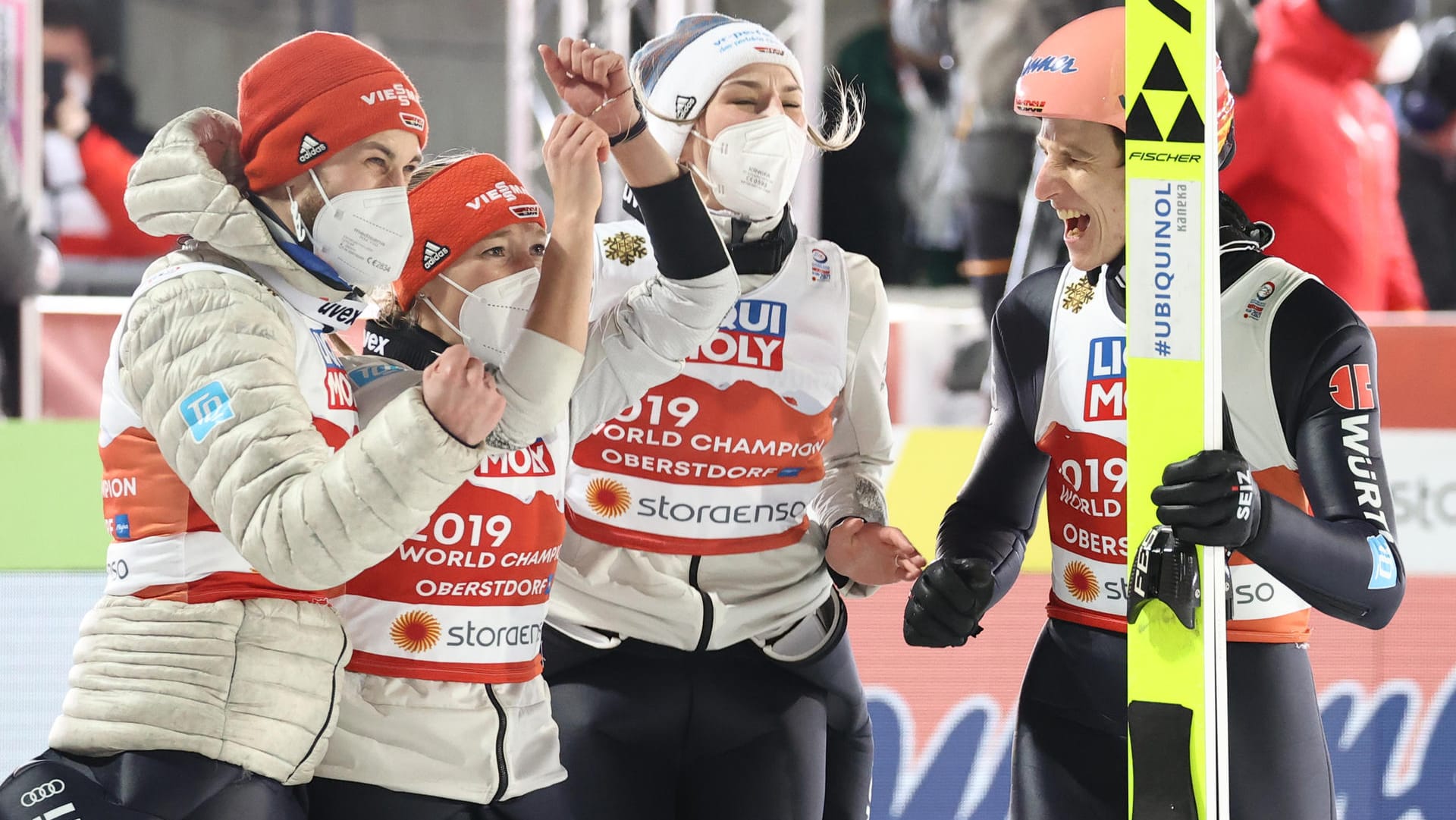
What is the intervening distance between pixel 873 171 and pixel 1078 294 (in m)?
5.83

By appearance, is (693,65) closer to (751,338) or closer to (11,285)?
(751,338)

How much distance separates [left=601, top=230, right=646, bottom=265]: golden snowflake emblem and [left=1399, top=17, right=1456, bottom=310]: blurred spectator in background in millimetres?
5941

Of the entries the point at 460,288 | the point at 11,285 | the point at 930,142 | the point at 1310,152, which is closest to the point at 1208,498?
the point at 460,288

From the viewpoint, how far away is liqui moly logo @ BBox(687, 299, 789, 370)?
2691 millimetres

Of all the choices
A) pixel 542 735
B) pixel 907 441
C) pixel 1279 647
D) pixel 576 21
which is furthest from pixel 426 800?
pixel 576 21

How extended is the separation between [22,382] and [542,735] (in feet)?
13.5

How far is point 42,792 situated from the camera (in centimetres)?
187

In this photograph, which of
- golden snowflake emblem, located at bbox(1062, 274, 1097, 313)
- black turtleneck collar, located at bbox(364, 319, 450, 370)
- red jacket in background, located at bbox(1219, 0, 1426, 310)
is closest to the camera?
black turtleneck collar, located at bbox(364, 319, 450, 370)

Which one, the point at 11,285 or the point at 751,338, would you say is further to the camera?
the point at 11,285

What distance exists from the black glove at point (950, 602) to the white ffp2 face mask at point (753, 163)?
696 millimetres

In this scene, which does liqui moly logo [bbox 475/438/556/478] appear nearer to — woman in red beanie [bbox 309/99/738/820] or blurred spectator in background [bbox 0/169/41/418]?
woman in red beanie [bbox 309/99/738/820]

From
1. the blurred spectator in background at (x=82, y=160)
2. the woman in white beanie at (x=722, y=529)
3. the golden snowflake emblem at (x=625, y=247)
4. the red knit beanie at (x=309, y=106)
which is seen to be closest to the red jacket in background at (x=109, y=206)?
the blurred spectator in background at (x=82, y=160)

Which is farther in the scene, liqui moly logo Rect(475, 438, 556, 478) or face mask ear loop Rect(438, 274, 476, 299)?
face mask ear loop Rect(438, 274, 476, 299)

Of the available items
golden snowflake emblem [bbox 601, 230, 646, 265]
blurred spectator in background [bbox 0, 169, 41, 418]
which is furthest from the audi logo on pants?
blurred spectator in background [bbox 0, 169, 41, 418]
